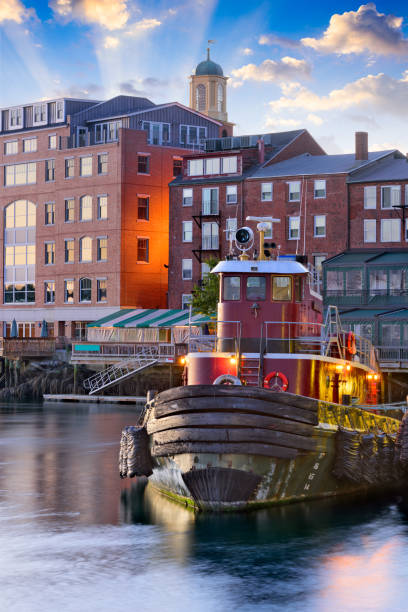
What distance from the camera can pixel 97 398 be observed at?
65.9 m

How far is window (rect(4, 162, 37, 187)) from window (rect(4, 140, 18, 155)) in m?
1.33

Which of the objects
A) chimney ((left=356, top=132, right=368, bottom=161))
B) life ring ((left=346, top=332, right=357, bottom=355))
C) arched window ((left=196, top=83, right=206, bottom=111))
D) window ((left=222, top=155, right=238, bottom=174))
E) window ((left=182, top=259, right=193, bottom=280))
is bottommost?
life ring ((left=346, top=332, right=357, bottom=355))

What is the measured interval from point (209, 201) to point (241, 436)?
57.9 metres

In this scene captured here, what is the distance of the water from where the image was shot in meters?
18.0

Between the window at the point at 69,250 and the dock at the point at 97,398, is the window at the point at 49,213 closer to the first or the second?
the window at the point at 69,250

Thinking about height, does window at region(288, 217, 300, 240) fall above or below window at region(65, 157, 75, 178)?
below

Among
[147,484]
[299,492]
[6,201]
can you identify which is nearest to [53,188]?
[6,201]

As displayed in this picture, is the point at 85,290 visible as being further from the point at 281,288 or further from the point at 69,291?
the point at 281,288

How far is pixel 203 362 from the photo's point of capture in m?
26.0

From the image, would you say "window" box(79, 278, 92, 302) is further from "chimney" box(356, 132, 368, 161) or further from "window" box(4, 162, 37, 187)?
"chimney" box(356, 132, 368, 161)

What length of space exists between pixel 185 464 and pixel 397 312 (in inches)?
1812

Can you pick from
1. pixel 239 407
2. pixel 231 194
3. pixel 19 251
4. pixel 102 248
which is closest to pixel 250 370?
pixel 239 407

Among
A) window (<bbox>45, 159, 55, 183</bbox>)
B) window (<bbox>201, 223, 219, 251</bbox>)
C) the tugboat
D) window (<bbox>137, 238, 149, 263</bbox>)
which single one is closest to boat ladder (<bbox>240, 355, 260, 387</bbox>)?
the tugboat

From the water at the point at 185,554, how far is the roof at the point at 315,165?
1878 inches
